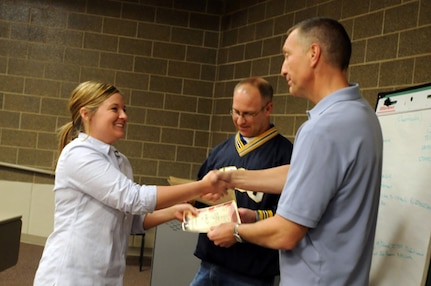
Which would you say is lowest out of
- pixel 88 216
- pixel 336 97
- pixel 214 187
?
pixel 88 216

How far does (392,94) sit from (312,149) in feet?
4.65

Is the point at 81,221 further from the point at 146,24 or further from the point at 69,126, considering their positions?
the point at 146,24

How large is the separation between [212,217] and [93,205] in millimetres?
472

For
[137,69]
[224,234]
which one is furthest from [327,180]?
[137,69]

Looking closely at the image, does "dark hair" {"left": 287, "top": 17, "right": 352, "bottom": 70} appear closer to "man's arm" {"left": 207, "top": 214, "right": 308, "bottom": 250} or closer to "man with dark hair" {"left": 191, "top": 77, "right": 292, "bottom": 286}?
"man's arm" {"left": 207, "top": 214, "right": 308, "bottom": 250}

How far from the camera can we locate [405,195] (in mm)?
2537

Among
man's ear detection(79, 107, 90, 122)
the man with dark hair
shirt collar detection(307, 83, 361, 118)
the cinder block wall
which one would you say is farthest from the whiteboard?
the cinder block wall

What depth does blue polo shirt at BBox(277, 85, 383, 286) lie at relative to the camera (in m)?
1.62

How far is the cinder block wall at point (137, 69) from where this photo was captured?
6246 millimetres

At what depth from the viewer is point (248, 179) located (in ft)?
7.44

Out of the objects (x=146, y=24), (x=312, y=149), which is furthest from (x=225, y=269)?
(x=146, y=24)

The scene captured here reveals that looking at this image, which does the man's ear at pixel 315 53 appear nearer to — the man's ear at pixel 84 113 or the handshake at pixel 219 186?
the handshake at pixel 219 186

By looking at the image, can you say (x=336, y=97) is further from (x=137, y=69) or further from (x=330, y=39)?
(x=137, y=69)

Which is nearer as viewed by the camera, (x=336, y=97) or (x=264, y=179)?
(x=336, y=97)
